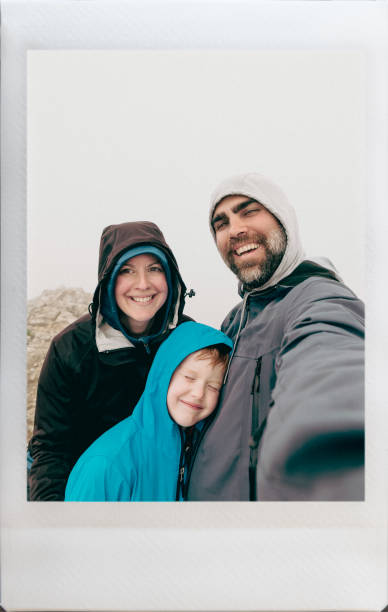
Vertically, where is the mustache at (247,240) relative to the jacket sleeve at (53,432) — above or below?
above

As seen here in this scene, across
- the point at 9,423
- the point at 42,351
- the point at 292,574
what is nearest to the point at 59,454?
the point at 9,423

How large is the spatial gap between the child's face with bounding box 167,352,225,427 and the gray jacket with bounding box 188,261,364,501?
0.04 meters

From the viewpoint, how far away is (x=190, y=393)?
A: 4.33ft

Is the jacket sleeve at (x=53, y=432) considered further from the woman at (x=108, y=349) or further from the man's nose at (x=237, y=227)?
the man's nose at (x=237, y=227)

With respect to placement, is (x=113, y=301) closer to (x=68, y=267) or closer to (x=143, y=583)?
(x=68, y=267)

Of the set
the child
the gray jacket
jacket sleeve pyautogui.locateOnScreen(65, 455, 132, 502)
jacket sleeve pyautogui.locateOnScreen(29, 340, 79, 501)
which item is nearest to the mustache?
the gray jacket

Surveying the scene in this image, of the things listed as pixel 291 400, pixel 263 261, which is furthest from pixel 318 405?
pixel 263 261

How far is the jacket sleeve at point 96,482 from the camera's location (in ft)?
4.32

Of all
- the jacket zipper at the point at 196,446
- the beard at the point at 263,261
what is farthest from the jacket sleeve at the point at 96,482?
the beard at the point at 263,261

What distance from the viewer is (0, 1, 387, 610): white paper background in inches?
53.0

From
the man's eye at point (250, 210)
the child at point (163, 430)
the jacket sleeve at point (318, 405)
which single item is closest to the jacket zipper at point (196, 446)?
the child at point (163, 430)

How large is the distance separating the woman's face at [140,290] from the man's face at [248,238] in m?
0.21

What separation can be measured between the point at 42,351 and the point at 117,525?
0.56 m

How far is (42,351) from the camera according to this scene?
4.45 feet
